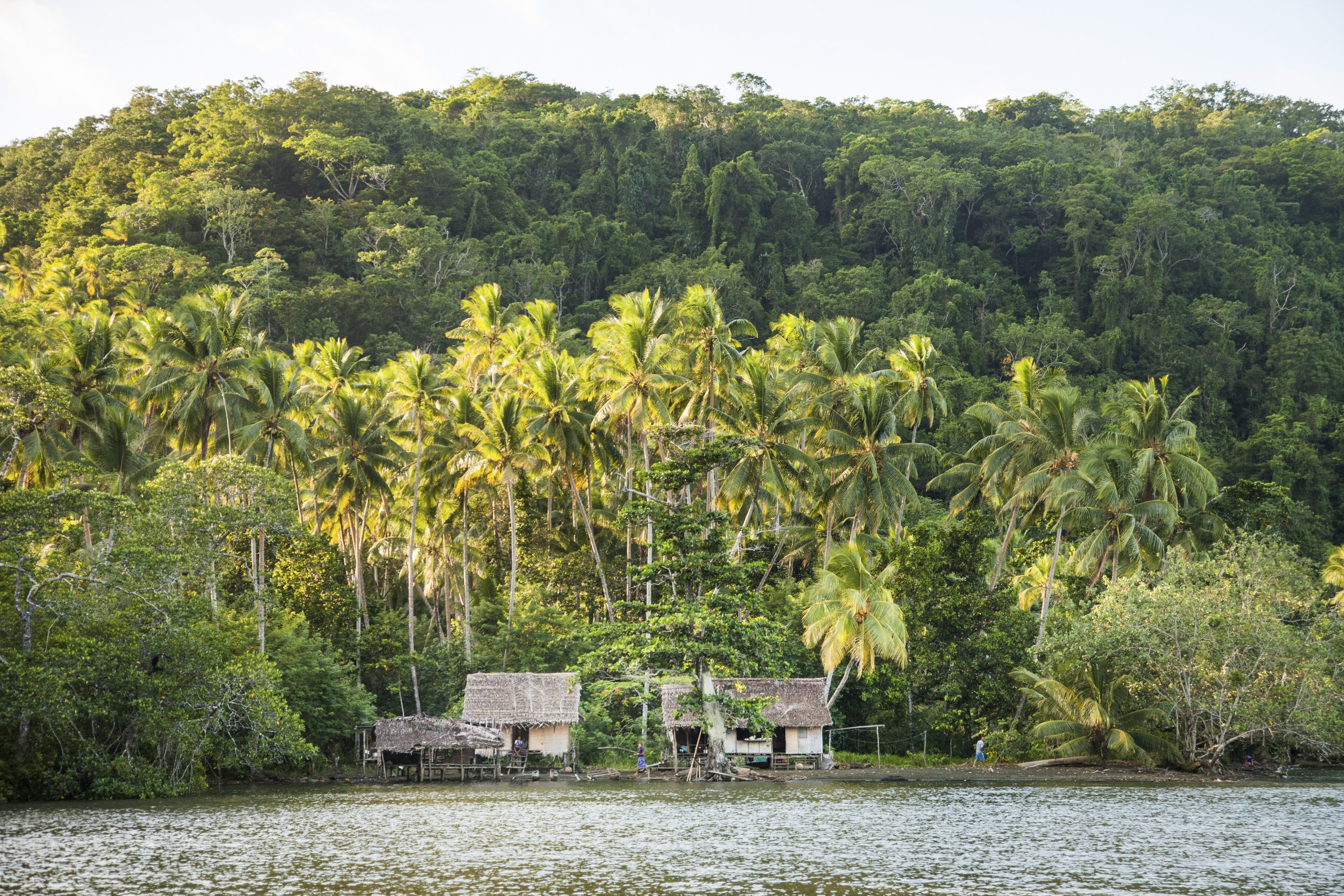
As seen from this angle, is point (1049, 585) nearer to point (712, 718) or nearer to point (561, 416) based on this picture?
point (712, 718)

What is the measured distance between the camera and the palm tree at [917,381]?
4544cm

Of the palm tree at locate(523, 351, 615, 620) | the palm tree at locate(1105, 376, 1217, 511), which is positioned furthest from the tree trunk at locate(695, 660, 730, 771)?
the palm tree at locate(1105, 376, 1217, 511)

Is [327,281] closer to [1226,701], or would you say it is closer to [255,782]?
[255,782]

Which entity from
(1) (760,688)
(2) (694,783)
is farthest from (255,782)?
(1) (760,688)

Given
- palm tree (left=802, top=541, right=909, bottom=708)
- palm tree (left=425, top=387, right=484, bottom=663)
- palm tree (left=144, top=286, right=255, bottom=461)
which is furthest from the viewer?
palm tree (left=425, top=387, right=484, bottom=663)

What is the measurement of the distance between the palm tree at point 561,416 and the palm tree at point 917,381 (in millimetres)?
12575

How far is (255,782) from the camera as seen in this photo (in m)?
33.0

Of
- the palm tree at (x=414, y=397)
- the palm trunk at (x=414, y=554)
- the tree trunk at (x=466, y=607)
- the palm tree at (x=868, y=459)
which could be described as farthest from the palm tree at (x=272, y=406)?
the palm tree at (x=868, y=459)

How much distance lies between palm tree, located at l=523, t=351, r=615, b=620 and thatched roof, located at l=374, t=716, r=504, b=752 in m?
7.10

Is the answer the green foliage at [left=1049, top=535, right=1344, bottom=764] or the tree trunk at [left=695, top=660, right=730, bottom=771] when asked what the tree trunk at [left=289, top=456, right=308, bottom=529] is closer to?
the tree trunk at [left=695, top=660, right=730, bottom=771]

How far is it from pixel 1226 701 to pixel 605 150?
55713mm

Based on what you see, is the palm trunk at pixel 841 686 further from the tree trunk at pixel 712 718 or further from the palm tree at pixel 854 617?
the tree trunk at pixel 712 718

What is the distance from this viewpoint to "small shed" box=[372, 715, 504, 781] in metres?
33.4

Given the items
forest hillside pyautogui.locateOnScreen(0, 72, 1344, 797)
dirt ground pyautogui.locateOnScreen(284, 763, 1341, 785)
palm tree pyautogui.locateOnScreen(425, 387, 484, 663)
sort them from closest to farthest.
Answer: forest hillside pyautogui.locateOnScreen(0, 72, 1344, 797) < dirt ground pyautogui.locateOnScreen(284, 763, 1341, 785) < palm tree pyautogui.locateOnScreen(425, 387, 484, 663)
